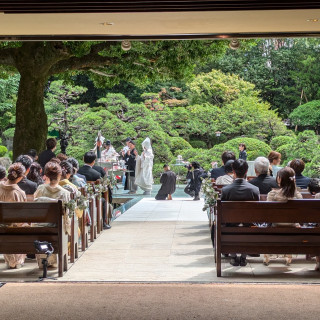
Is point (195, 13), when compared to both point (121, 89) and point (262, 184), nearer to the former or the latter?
point (262, 184)

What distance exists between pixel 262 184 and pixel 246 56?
29.0 metres

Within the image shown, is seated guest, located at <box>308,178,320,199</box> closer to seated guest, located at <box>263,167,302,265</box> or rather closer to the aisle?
seated guest, located at <box>263,167,302,265</box>

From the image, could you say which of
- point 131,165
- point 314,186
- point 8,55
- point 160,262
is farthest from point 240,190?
point 131,165

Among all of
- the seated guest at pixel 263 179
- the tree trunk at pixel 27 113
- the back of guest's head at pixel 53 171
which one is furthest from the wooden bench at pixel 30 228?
the tree trunk at pixel 27 113

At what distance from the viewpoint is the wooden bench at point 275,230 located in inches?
298

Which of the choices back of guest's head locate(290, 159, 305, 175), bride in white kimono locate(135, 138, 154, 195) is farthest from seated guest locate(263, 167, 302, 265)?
bride in white kimono locate(135, 138, 154, 195)

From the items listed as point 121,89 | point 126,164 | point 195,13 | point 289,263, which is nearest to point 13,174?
point 195,13

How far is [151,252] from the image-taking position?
31.8ft

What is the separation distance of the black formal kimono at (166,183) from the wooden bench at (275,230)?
1097cm

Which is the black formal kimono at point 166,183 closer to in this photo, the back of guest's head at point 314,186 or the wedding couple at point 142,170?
the wedding couple at point 142,170

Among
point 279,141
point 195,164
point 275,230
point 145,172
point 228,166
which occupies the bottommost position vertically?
point 145,172

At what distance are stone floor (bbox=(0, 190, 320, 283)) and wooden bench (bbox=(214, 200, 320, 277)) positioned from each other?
14.8 inches

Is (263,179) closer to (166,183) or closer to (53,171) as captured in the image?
(53,171)

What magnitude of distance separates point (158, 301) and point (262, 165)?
3.30 meters
